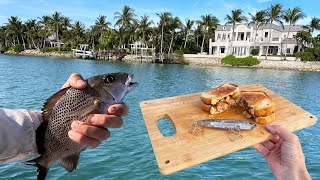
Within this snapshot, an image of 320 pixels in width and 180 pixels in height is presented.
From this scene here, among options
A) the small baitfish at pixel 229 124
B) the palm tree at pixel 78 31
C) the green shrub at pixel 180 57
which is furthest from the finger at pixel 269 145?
the palm tree at pixel 78 31

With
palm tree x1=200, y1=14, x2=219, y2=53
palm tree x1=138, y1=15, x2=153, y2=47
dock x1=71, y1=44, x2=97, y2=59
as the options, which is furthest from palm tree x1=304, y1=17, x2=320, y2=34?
dock x1=71, y1=44, x2=97, y2=59

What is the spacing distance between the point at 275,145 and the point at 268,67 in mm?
64809

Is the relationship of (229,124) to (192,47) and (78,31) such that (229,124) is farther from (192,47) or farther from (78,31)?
(78,31)

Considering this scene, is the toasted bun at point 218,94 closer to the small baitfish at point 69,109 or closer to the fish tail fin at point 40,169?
the small baitfish at point 69,109

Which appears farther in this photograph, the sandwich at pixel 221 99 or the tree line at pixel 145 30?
the tree line at pixel 145 30

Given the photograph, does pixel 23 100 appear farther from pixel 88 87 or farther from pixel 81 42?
pixel 81 42

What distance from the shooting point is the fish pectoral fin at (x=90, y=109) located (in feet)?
6.07

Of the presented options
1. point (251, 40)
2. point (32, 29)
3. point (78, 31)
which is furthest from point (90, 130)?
point (32, 29)

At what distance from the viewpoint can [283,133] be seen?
12.4 ft

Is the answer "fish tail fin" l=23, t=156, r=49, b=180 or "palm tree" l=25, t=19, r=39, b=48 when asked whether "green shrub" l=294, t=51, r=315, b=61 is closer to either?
"fish tail fin" l=23, t=156, r=49, b=180

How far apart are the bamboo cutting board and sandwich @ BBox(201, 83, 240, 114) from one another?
11 centimetres

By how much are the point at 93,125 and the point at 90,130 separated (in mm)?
44

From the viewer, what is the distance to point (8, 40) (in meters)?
111

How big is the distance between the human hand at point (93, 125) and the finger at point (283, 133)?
2.51m
